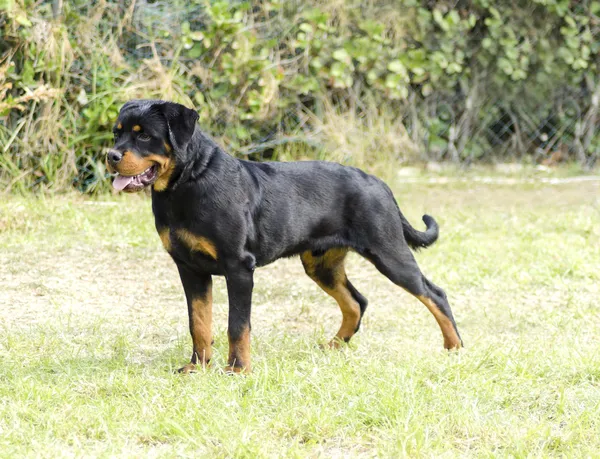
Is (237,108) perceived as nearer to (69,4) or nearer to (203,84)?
(203,84)

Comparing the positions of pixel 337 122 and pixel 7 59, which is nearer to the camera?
pixel 7 59

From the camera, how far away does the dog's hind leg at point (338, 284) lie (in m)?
4.66

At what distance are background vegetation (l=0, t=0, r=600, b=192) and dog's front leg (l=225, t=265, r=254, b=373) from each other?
3.71m

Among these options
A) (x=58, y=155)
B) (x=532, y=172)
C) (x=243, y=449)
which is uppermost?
(x=243, y=449)

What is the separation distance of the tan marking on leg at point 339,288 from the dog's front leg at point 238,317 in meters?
0.66

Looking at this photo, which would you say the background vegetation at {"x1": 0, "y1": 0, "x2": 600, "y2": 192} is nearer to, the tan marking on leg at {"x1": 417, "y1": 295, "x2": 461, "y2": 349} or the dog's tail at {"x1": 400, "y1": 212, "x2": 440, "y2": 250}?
the dog's tail at {"x1": 400, "y1": 212, "x2": 440, "y2": 250}

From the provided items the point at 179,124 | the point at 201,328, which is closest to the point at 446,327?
the point at 201,328

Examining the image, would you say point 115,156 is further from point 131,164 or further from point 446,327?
point 446,327

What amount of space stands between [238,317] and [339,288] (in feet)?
2.74

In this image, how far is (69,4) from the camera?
8.17m

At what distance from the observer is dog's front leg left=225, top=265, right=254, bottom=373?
401cm

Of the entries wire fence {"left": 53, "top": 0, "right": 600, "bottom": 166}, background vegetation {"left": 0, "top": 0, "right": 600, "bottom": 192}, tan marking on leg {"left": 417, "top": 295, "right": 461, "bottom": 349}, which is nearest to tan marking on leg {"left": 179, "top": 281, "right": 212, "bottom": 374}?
tan marking on leg {"left": 417, "top": 295, "right": 461, "bottom": 349}

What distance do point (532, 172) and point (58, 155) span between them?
5570 mm

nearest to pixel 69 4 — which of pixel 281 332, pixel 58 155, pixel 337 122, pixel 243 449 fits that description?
pixel 58 155
